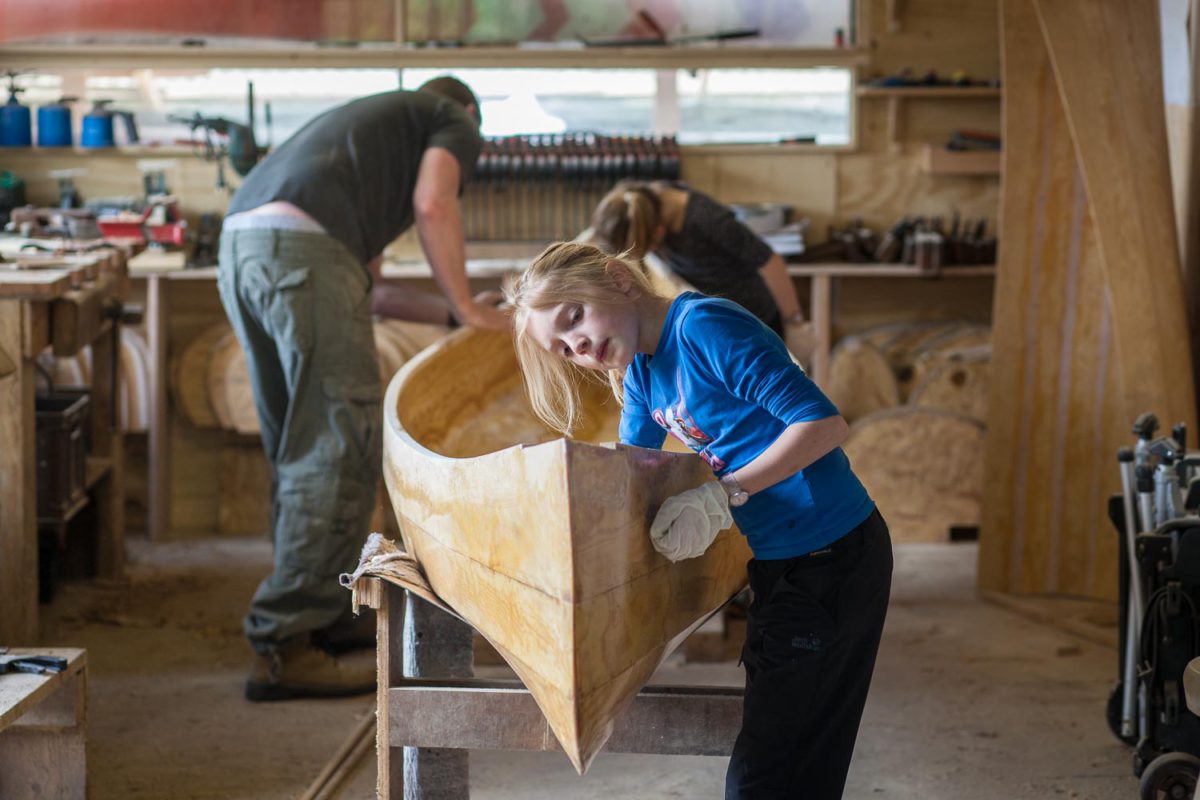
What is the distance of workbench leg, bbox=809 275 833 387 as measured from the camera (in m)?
5.75

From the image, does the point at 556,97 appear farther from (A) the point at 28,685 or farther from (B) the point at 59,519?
(A) the point at 28,685

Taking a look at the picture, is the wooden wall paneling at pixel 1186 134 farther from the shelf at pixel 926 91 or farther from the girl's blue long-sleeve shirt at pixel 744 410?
the girl's blue long-sleeve shirt at pixel 744 410

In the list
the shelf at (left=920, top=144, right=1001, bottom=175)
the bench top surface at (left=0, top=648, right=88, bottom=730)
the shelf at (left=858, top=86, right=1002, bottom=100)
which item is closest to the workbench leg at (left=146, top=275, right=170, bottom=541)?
the bench top surface at (left=0, top=648, right=88, bottom=730)

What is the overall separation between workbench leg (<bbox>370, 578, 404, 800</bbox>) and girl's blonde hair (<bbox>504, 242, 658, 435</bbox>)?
1.57 feet

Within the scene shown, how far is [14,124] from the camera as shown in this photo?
223 inches

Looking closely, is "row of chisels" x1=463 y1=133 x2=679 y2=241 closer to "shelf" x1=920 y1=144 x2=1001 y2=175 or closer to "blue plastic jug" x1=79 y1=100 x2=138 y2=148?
"shelf" x1=920 y1=144 x2=1001 y2=175

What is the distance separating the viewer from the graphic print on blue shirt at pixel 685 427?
2354mm

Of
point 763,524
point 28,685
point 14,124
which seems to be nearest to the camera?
point 763,524

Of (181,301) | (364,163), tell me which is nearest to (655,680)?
(364,163)

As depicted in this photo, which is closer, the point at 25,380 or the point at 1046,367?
the point at 25,380

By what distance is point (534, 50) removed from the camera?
5.82 meters

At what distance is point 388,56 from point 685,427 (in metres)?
3.87

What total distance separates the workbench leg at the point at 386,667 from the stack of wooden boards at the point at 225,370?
3.08 meters

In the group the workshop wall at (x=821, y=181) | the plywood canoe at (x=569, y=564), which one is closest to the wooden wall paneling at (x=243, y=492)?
the workshop wall at (x=821, y=181)
